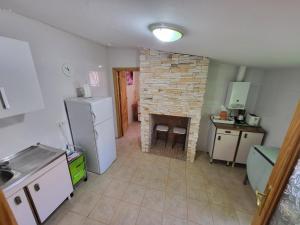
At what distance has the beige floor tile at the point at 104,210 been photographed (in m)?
1.85

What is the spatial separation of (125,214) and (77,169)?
1.09m

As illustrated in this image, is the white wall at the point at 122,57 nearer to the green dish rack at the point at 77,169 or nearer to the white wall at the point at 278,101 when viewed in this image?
the green dish rack at the point at 77,169

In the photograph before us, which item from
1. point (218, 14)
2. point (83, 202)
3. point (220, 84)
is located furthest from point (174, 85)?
point (83, 202)

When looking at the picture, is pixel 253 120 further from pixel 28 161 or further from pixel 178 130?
pixel 28 161

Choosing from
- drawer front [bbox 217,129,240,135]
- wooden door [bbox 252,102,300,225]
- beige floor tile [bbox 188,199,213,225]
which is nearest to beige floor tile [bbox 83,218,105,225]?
beige floor tile [bbox 188,199,213,225]

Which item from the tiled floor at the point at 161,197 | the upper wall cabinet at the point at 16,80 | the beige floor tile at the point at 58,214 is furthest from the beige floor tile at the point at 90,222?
the upper wall cabinet at the point at 16,80

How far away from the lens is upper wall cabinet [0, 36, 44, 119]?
130cm

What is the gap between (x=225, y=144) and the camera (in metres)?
2.78

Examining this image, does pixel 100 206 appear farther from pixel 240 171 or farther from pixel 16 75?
pixel 240 171

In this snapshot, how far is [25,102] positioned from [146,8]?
161cm

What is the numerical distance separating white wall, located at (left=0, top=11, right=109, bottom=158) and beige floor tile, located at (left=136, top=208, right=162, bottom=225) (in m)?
1.79

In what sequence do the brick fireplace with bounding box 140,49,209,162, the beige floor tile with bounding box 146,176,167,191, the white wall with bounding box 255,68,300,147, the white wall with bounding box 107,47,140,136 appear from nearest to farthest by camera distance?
1. the white wall with bounding box 255,68,300,147
2. the beige floor tile with bounding box 146,176,167,191
3. the brick fireplace with bounding box 140,49,209,162
4. the white wall with bounding box 107,47,140,136

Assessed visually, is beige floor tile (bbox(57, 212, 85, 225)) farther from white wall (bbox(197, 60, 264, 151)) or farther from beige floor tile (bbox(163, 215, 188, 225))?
white wall (bbox(197, 60, 264, 151))

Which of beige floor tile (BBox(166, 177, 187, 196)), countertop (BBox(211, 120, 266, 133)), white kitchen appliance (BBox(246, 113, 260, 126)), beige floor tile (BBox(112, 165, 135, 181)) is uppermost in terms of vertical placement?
white kitchen appliance (BBox(246, 113, 260, 126))
